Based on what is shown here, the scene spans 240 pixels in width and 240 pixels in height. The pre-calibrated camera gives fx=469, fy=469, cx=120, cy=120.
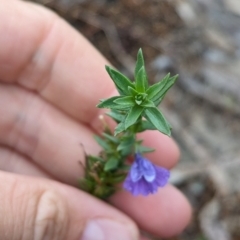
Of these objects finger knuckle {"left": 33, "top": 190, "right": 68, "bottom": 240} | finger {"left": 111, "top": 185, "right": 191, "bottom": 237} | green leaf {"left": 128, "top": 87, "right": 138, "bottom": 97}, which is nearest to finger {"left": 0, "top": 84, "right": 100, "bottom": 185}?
finger {"left": 111, "top": 185, "right": 191, "bottom": 237}

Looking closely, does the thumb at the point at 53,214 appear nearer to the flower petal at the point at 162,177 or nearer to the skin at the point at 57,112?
the skin at the point at 57,112

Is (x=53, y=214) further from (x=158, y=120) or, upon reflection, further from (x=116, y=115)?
(x=158, y=120)

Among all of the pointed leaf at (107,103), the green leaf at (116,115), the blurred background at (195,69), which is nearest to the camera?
the pointed leaf at (107,103)

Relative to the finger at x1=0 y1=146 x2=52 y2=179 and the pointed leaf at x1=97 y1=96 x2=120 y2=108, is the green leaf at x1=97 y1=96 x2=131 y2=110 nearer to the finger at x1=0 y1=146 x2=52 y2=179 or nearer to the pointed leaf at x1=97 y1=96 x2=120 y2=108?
the pointed leaf at x1=97 y1=96 x2=120 y2=108

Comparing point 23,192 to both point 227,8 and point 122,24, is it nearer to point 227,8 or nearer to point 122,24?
point 122,24

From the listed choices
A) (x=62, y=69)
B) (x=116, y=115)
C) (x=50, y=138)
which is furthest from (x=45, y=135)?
(x=116, y=115)

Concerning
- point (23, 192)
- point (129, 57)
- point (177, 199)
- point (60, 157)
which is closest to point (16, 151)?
point (60, 157)

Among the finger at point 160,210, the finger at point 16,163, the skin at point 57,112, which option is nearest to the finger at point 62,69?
the skin at point 57,112
